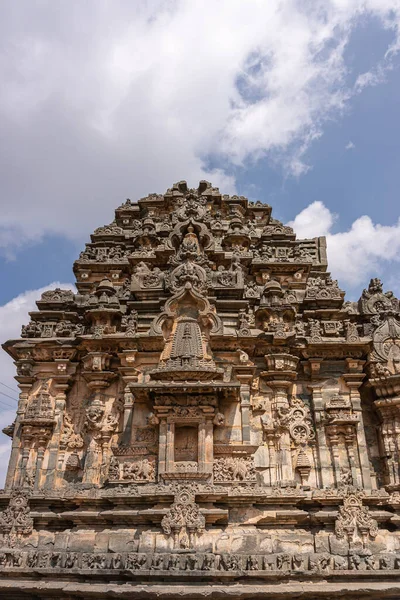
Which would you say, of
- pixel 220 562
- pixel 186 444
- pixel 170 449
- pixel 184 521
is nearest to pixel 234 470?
pixel 186 444

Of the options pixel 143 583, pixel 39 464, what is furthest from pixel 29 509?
pixel 143 583

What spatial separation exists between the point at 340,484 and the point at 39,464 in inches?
317

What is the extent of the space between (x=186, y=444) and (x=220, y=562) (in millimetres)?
3104

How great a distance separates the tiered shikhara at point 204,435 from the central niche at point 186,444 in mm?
37

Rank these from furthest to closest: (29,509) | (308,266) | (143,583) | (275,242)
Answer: (275,242) < (308,266) < (29,509) < (143,583)

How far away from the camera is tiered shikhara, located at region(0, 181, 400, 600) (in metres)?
10.3

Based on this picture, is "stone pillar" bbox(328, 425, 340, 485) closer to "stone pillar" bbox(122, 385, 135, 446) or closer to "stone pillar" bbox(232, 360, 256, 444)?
"stone pillar" bbox(232, 360, 256, 444)

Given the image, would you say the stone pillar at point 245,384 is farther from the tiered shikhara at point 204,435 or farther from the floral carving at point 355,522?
the floral carving at point 355,522

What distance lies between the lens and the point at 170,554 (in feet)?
33.7

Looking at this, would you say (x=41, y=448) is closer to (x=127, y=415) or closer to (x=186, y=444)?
(x=127, y=415)

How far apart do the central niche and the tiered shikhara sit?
0.04 m

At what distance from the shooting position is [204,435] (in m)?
12.2

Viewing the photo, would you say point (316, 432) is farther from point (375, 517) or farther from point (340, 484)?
point (375, 517)

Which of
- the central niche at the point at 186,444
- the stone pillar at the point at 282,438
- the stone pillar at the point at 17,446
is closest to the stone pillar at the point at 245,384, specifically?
the stone pillar at the point at 282,438
